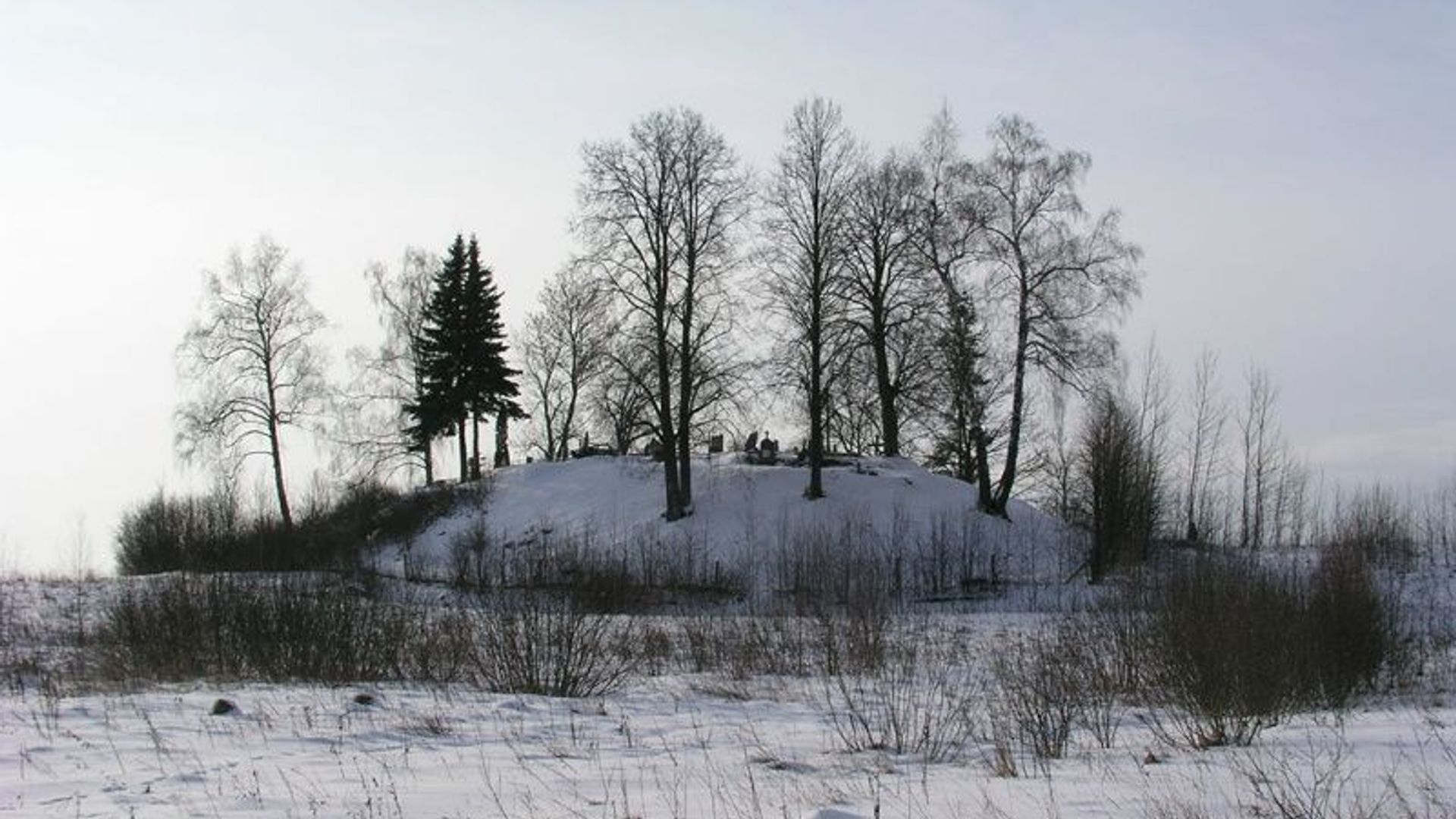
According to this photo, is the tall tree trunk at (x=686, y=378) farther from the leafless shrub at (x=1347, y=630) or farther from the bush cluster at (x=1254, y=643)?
the leafless shrub at (x=1347, y=630)

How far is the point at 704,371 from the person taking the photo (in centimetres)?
3969

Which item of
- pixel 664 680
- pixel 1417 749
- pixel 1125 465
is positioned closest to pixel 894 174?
pixel 1125 465

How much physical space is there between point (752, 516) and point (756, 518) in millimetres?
334

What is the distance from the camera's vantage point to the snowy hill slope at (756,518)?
36.7 meters

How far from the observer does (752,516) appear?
128 feet

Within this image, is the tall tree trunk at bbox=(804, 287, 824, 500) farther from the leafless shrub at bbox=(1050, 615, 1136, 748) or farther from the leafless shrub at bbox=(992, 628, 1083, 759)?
the leafless shrub at bbox=(992, 628, 1083, 759)

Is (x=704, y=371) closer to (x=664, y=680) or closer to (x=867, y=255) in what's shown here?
(x=867, y=255)

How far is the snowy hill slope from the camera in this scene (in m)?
36.7

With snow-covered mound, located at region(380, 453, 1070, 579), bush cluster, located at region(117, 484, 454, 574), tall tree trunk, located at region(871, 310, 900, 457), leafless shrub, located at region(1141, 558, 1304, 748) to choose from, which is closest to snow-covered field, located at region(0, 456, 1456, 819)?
leafless shrub, located at region(1141, 558, 1304, 748)

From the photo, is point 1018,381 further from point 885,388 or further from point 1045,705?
point 1045,705

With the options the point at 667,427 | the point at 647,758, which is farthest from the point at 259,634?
the point at 667,427

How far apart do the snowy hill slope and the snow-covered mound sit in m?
0.05

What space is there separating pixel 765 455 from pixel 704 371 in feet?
21.5

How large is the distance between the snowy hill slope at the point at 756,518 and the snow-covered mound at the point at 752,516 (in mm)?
52
